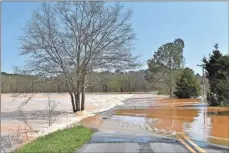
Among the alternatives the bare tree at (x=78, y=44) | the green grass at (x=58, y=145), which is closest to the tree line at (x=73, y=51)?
the bare tree at (x=78, y=44)

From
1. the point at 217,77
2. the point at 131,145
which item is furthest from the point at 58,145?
the point at 217,77

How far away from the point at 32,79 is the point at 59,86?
2655mm

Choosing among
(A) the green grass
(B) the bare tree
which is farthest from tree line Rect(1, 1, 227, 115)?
(A) the green grass

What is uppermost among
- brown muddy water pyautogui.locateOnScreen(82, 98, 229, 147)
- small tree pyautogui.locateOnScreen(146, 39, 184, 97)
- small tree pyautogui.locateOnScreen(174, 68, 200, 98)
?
small tree pyautogui.locateOnScreen(146, 39, 184, 97)

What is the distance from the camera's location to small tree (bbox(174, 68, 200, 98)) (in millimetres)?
51594

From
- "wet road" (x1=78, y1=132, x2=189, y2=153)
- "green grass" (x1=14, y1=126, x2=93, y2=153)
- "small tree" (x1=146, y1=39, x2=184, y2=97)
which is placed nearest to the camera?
"green grass" (x1=14, y1=126, x2=93, y2=153)

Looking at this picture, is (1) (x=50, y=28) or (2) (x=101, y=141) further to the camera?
(1) (x=50, y=28)

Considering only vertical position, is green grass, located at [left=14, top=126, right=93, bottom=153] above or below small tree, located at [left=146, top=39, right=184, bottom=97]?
below

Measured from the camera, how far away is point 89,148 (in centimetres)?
985

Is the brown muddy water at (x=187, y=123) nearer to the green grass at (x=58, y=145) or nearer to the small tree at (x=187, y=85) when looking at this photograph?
the green grass at (x=58, y=145)

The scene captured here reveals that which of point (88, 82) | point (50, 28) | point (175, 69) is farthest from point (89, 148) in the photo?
point (175, 69)

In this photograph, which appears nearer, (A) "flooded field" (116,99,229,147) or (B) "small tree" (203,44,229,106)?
(A) "flooded field" (116,99,229,147)

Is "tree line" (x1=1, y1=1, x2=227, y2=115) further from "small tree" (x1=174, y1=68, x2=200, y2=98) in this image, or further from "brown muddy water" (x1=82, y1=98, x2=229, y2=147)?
"small tree" (x1=174, y1=68, x2=200, y2=98)

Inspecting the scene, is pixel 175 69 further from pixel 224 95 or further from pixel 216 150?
pixel 216 150
